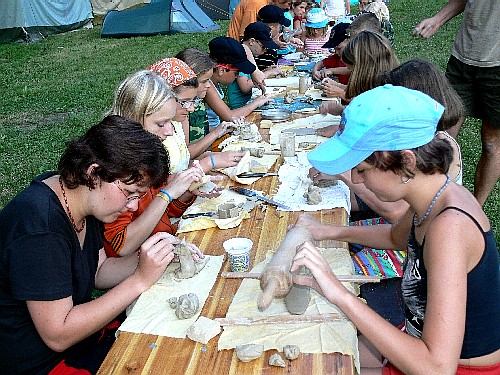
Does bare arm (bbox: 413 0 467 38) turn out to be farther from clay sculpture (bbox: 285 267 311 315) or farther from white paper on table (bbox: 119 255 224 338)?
clay sculpture (bbox: 285 267 311 315)

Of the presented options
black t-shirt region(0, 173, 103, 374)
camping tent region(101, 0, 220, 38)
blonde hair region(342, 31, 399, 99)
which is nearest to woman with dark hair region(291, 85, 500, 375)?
black t-shirt region(0, 173, 103, 374)

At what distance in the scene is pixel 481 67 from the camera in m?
4.67

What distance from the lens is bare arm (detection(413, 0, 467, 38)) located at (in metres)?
4.52

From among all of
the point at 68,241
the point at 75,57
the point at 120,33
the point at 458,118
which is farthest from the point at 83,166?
the point at 120,33

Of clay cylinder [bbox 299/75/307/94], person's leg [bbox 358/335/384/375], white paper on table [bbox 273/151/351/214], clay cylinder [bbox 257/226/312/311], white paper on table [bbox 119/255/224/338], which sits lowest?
clay cylinder [bbox 299/75/307/94]

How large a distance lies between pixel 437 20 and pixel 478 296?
3.36m

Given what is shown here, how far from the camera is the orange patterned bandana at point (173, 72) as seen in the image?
376cm

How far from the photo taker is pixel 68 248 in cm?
217

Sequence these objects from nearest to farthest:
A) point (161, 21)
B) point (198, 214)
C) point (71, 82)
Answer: point (198, 214) → point (71, 82) → point (161, 21)

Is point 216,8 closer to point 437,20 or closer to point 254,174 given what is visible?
point 437,20

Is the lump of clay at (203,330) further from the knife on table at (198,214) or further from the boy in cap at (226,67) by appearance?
the boy in cap at (226,67)

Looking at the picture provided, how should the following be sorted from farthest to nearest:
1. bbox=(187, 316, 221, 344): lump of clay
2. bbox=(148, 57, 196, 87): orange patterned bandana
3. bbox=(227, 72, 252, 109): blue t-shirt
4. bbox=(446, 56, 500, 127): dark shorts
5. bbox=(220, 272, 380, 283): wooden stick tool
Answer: bbox=(227, 72, 252, 109): blue t-shirt → bbox=(446, 56, 500, 127): dark shorts → bbox=(148, 57, 196, 87): orange patterned bandana → bbox=(220, 272, 380, 283): wooden stick tool → bbox=(187, 316, 221, 344): lump of clay

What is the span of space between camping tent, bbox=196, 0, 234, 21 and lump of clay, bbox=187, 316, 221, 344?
15870mm

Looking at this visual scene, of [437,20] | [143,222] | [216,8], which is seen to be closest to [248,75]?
[437,20]
